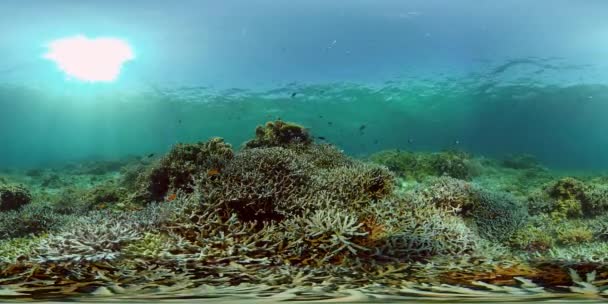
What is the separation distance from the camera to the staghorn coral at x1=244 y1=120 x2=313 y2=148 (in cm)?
635

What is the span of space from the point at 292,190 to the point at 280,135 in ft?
8.65

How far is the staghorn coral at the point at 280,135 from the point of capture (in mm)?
6348

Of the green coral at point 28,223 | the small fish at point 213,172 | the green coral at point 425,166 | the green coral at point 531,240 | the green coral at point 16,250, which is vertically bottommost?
the green coral at point 531,240

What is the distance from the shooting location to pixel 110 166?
12094mm

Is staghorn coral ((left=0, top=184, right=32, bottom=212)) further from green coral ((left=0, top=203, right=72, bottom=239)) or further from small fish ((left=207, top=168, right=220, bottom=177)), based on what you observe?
small fish ((left=207, top=168, right=220, bottom=177))

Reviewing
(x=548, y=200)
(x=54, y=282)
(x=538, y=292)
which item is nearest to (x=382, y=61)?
(x=548, y=200)

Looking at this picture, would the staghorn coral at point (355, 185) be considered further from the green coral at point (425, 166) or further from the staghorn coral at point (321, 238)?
the green coral at point (425, 166)

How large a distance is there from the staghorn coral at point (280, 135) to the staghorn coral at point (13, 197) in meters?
3.29

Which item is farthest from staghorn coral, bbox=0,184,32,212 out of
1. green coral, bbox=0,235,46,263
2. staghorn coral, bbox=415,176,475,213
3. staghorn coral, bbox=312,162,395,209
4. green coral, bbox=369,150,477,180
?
green coral, bbox=369,150,477,180

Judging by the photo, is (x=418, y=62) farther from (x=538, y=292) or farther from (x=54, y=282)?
(x=54, y=282)

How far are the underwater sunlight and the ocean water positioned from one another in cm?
A: 6

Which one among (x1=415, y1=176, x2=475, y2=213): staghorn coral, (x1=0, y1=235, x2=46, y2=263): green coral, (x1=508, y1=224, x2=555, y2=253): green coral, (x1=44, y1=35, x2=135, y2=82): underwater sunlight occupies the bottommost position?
(x1=508, y1=224, x2=555, y2=253): green coral

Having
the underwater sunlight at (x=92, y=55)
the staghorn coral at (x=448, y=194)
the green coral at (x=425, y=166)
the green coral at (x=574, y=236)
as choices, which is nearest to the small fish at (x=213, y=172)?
the staghorn coral at (x=448, y=194)

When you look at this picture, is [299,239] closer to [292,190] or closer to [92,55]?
[292,190]
